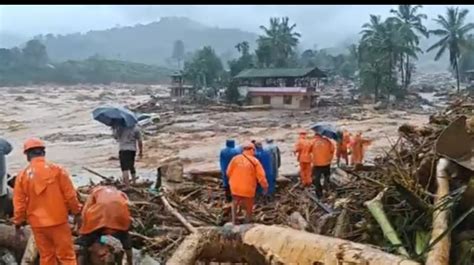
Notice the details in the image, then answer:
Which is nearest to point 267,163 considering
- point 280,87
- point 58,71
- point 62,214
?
point 62,214

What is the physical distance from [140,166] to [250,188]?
17100 mm

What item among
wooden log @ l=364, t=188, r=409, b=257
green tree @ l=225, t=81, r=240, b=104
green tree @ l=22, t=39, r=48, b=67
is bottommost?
green tree @ l=225, t=81, r=240, b=104

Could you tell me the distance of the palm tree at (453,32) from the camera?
59.6 metres

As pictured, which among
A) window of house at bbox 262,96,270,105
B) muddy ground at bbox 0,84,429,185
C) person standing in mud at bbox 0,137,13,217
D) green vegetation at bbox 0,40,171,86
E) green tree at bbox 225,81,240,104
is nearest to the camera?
person standing in mud at bbox 0,137,13,217

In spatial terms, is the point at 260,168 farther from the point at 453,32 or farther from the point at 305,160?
the point at 453,32

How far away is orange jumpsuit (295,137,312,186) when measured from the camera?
12.4 meters

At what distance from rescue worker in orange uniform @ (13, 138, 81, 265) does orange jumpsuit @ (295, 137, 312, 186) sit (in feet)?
22.2

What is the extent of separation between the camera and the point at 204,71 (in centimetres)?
6038

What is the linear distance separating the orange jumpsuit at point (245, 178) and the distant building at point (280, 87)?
144ft

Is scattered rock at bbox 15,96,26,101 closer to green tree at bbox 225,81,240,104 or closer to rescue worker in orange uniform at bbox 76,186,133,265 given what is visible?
green tree at bbox 225,81,240,104

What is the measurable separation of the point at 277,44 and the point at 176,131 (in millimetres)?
32790

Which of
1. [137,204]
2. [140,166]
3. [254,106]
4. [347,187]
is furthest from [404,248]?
[254,106]

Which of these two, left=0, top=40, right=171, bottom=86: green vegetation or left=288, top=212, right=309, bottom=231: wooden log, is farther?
left=0, top=40, right=171, bottom=86: green vegetation

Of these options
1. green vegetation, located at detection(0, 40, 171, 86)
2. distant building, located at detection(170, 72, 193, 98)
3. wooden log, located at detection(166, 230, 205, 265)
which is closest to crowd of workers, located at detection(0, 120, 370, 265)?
wooden log, located at detection(166, 230, 205, 265)
